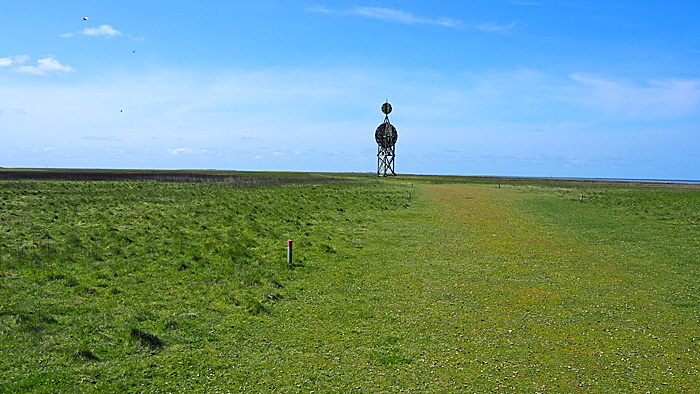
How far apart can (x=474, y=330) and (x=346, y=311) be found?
9.89 ft

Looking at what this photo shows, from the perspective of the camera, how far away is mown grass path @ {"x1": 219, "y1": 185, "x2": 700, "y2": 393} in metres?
7.79

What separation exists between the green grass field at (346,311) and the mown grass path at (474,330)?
0.05m

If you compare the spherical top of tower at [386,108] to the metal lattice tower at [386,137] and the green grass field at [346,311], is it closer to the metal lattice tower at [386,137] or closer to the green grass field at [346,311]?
the metal lattice tower at [386,137]

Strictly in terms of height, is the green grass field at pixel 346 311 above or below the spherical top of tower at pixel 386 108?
below

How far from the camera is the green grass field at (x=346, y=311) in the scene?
25.8 ft

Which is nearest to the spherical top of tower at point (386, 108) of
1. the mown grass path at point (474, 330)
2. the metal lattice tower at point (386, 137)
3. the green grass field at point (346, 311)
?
the metal lattice tower at point (386, 137)

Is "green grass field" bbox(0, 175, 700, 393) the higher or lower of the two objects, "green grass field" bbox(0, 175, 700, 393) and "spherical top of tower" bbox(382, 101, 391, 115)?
the lower

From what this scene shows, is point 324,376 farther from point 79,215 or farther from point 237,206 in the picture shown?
point 237,206

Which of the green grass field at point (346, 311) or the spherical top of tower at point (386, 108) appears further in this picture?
the spherical top of tower at point (386, 108)

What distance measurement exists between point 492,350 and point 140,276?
10674 millimetres

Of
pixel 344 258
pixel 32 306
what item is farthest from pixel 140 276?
pixel 344 258

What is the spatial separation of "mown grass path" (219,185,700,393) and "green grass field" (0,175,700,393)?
5 centimetres

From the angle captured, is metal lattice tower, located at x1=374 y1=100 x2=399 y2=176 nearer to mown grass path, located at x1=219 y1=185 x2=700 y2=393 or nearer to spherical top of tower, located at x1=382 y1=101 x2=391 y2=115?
spherical top of tower, located at x1=382 y1=101 x2=391 y2=115

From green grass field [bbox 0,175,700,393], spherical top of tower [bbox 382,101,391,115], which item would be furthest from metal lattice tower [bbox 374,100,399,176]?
green grass field [bbox 0,175,700,393]
